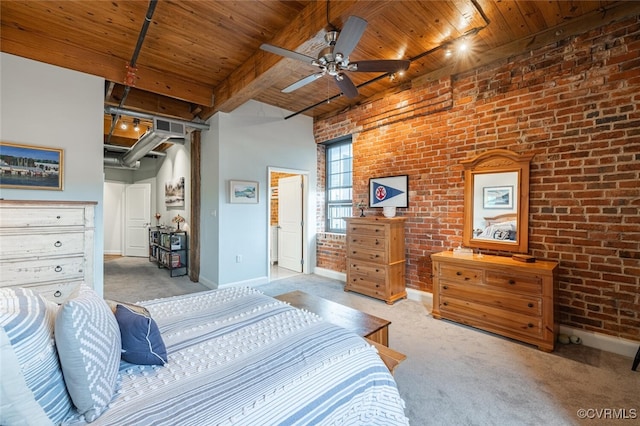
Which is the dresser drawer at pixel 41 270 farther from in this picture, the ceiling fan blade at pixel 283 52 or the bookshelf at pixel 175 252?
the ceiling fan blade at pixel 283 52

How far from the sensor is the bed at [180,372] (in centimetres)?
86

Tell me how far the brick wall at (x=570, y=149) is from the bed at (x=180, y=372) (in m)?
2.61

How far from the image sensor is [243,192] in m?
4.57

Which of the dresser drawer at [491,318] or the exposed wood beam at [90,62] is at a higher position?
the exposed wood beam at [90,62]

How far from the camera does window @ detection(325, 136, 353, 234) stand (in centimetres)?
526

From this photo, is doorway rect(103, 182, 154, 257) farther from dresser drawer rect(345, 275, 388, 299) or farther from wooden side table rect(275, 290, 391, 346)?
wooden side table rect(275, 290, 391, 346)

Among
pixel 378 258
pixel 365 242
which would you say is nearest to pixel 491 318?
pixel 378 258

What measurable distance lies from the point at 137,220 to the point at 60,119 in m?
5.33

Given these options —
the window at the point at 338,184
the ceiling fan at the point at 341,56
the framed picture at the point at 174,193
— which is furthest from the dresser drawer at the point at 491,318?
the framed picture at the point at 174,193

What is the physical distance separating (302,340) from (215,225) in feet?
11.3

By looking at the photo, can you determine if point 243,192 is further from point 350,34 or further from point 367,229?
point 350,34

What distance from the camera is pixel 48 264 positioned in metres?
2.74

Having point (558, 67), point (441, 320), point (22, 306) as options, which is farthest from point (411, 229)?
point (22, 306)

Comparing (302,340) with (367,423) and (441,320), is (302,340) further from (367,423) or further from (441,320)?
(441,320)
